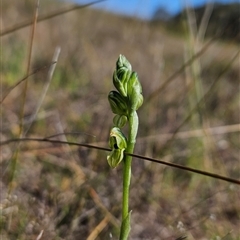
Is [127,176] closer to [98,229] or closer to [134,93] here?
[134,93]

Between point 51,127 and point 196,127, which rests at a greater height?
point 196,127

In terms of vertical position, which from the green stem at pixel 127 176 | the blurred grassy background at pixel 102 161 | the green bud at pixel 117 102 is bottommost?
the green stem at pixel 127 176

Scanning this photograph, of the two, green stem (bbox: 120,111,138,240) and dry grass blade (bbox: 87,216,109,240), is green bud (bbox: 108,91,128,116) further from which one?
dry grass blade (bbox: 87,216,109,240)

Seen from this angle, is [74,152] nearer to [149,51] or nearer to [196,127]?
[196,127]

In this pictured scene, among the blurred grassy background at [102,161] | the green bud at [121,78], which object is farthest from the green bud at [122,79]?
the blurred grassy background at [102,161]

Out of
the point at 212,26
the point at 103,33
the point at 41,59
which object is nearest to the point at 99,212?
the point at 212,26

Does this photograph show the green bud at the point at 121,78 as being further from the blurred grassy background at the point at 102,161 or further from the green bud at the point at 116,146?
the blurred grassy background at the point at 102,161

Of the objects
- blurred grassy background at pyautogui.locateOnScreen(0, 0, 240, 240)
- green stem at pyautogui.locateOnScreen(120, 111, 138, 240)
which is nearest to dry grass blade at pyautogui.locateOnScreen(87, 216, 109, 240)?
blurred grassy background at pyautogui.locateOnScreen(0, 0, 240, 240)
